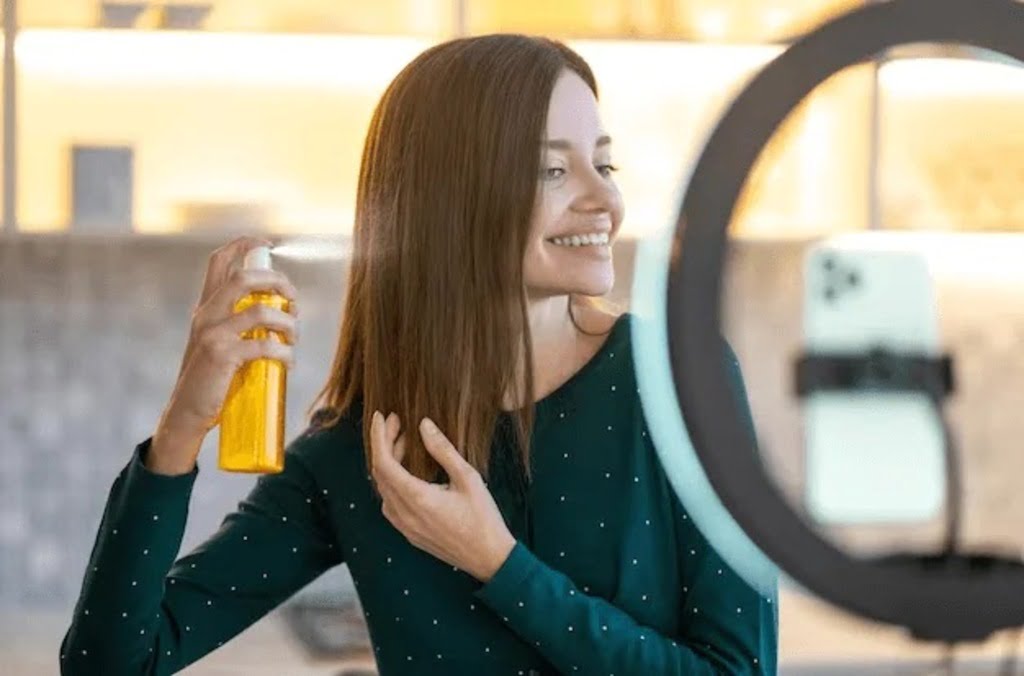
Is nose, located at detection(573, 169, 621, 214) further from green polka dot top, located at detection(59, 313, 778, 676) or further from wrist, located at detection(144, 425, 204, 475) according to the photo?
wrist, located at detection(144, 425, 204, 475)

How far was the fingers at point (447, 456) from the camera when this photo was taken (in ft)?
2.70

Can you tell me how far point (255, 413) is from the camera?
2.93 feet

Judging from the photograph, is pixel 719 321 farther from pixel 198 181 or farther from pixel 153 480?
pixel 198 181

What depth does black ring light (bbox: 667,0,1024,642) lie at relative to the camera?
1.62ft

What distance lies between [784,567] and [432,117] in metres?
0.49

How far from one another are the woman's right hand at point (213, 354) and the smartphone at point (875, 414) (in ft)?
1.23

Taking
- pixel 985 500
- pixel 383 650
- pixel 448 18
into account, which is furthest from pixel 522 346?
pixel 448 18

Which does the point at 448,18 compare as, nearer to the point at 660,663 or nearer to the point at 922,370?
the point at 660,663

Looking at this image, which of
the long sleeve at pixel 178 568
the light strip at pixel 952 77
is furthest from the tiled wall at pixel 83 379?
the light strip at pixel 952 77

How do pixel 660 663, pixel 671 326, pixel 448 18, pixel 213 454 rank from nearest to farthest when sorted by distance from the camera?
pixel 671 326 → pixel 660 663 → pixel 448 18 → pixel 213 454

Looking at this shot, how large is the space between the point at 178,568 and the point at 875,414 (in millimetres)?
552

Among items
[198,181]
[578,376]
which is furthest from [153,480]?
[198,181]

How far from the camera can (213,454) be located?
7.73 feet

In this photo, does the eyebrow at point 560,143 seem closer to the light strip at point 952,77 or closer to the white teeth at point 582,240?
the white teeth at point 582,240
